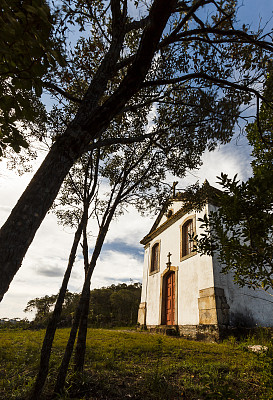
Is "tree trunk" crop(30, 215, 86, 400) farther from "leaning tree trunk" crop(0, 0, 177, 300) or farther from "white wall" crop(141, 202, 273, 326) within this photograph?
"white wall" crop(141, 202, 273, 326)

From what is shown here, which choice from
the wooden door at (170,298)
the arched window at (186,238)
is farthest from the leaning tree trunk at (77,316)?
the wooden door at (170,298)

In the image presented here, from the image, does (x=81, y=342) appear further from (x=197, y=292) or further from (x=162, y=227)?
(x=162, y=227)

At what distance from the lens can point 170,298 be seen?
12.8m

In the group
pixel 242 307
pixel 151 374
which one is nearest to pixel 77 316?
pixel 151 374

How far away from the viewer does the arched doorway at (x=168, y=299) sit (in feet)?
40.2

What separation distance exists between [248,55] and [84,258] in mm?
5802

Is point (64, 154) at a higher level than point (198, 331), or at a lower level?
higher

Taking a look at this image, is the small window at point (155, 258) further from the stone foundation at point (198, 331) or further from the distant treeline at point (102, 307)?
the distant treeline at point (102, 307)

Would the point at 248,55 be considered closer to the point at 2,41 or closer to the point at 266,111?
the point at 266,111

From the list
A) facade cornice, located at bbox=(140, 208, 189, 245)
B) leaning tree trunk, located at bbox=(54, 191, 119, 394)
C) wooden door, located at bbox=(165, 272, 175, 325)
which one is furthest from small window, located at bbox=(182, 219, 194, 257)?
leaning tree trunk, located at bbox=(54, 191, 119, 394)

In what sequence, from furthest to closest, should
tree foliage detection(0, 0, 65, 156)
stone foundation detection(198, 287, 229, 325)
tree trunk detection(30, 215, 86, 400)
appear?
1. stone foundation detection(198, 287, 229, 325)
2. tree trunk detection(30, 215, 86, 400)
3. tree foliage detection(0, 0, 65, 156)

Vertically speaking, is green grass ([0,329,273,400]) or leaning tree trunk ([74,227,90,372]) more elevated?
leaning tree trunk ([74,227,90,372])

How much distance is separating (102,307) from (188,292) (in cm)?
1331

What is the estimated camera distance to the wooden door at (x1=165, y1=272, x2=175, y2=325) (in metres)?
12.2
